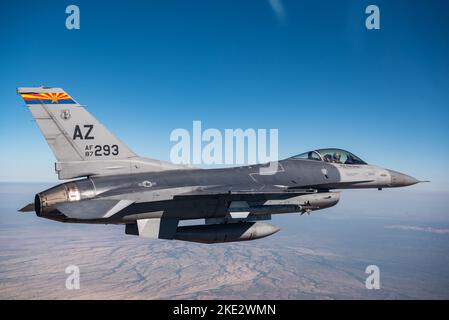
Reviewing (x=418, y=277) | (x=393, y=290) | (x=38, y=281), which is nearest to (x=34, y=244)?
(x=38, y=281)

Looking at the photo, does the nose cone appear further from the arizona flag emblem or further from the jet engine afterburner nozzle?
the arizona flag emblem

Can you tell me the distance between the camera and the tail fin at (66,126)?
36.7 feet

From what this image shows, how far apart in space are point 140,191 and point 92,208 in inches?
57.4

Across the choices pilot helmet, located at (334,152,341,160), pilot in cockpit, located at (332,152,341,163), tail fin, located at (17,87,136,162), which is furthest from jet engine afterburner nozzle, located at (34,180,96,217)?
pilot helmet, located at (334,152,341,160)

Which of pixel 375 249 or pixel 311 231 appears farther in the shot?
pixel 311 231

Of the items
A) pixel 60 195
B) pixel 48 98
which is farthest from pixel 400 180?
pixel 48 98

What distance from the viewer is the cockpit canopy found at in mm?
14531

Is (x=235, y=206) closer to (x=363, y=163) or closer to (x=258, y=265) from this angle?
(x=363, y=163)

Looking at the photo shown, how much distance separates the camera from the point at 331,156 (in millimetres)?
14641

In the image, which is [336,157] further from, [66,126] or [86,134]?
[66,126]

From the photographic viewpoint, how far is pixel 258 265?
131500mm

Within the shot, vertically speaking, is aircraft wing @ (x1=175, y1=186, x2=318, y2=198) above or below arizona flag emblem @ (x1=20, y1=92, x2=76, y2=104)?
below

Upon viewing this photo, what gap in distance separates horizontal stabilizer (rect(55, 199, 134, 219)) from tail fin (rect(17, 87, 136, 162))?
1.74m
